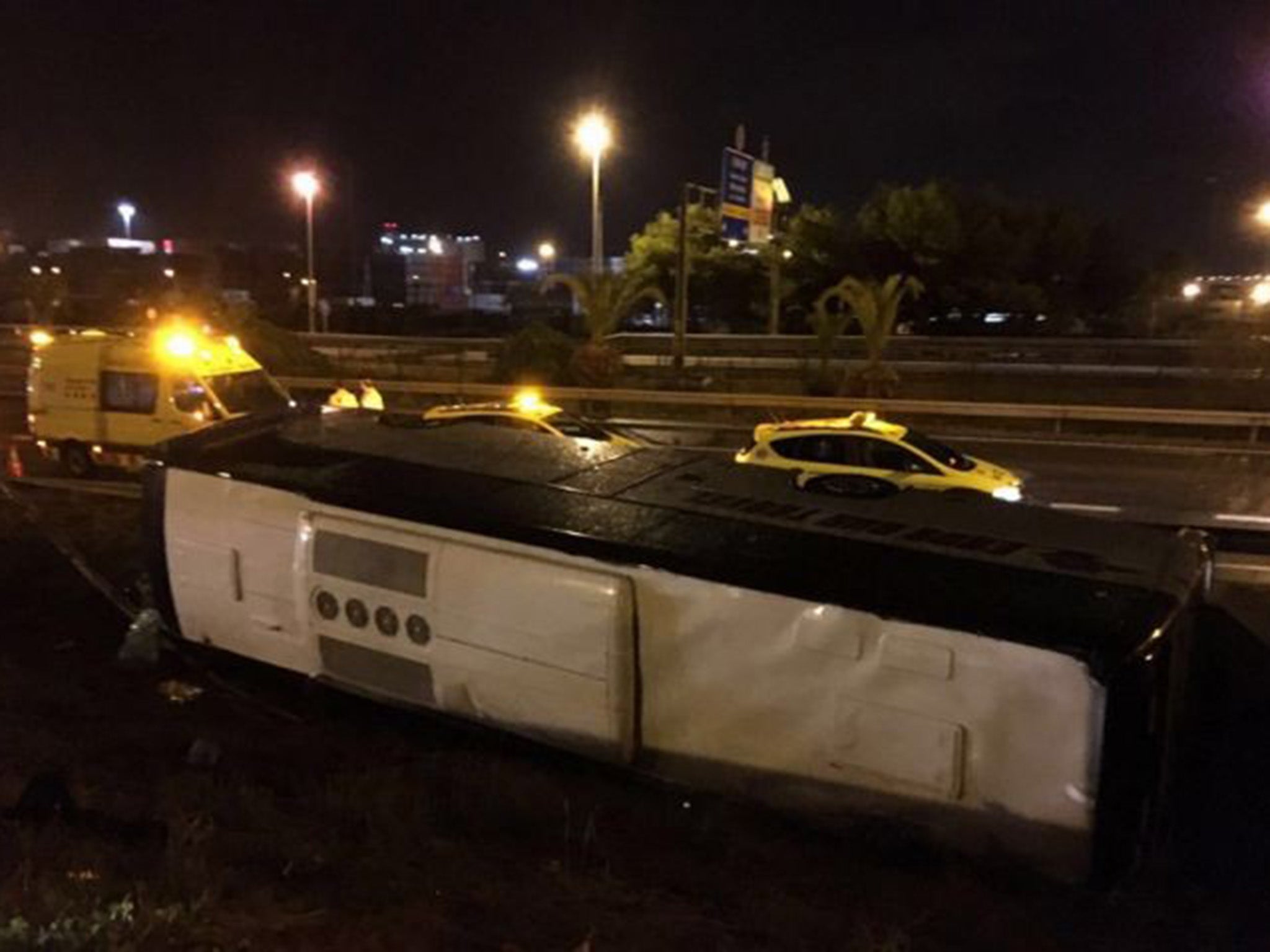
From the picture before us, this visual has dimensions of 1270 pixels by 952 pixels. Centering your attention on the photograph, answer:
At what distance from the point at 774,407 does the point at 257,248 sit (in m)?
109

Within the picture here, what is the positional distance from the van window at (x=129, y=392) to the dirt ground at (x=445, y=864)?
387 inches

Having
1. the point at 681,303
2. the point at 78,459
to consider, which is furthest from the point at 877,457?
the point at 681,303

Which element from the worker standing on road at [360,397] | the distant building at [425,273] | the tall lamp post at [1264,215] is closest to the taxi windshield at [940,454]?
the worker standing on road at [360,397]

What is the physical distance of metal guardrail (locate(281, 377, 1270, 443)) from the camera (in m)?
21.7

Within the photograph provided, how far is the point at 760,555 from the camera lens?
6129 millimetres

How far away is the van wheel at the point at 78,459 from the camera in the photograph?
1738cm

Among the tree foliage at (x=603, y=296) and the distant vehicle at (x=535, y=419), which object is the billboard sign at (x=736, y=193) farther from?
the distant vehicle at (x=535, y=419)

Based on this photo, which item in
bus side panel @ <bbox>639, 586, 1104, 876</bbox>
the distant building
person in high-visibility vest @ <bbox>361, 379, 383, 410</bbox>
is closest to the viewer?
bus side panel @ <bbox>639, 586, 1104, 876</bbox>

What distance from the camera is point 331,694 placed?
24.3ft

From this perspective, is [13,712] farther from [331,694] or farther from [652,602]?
[652,602]

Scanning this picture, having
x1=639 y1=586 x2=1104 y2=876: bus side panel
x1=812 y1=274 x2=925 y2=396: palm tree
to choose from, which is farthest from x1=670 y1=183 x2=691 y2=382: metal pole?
x1=639 y1=586 x2=1104 y2=876: bus side panel

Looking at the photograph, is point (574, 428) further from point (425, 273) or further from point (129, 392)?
point (425, 273)

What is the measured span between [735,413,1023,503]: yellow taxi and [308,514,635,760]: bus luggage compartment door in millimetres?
7836

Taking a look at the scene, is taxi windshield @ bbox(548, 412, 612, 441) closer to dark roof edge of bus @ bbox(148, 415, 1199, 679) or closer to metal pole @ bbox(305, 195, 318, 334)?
dark roof edge of bus @ bbox(148, 415, 1199, 679)
